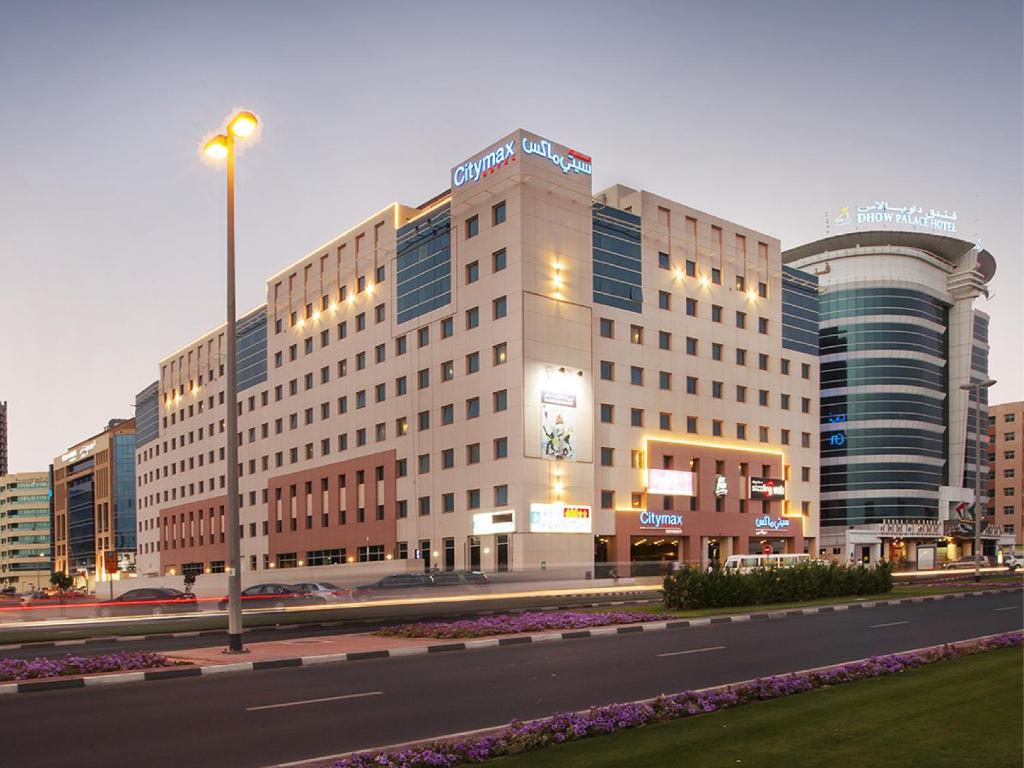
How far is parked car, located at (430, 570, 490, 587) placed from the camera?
158 ft

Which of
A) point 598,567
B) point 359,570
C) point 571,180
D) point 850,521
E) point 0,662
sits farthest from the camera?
point 850,521

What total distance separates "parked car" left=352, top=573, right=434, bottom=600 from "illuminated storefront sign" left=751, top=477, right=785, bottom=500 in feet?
126

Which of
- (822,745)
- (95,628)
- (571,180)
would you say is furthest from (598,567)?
(822,745)

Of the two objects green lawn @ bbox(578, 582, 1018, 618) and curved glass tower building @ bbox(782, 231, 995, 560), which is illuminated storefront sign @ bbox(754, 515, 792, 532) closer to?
curved glass tower building @ bbox(782, 231, 995, 560)

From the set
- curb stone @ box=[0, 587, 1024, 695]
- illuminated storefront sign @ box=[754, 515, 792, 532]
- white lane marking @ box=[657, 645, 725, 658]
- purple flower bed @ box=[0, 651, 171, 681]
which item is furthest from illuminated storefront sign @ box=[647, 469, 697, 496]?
purple flower bed @ box=[0, 651, 171, 681]

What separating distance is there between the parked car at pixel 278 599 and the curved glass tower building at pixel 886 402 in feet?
237

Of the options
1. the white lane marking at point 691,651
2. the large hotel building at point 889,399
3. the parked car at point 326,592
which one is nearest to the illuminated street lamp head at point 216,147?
the white lane marking at point 691,651

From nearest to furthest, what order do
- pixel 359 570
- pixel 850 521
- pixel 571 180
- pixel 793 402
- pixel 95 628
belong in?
pixel 95 628 < pixel 571 180 < pixel 359 570 < pixel 793 402 < pixel 850 521

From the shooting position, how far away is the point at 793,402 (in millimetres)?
83688

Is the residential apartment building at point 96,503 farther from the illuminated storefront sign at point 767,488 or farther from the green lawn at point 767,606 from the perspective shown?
the green lawn at point 767,606

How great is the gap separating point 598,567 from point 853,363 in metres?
56.7

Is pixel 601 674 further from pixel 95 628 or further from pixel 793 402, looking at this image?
pixel 793 402

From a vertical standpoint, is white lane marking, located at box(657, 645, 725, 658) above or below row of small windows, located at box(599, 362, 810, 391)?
below

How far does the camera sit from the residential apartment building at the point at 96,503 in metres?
Result: 154
